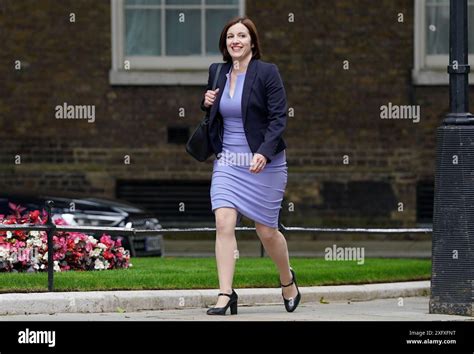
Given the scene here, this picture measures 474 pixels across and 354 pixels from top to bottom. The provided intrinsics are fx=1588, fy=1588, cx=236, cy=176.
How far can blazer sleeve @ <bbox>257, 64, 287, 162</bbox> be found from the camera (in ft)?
35.8

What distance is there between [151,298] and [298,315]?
1.21 meters

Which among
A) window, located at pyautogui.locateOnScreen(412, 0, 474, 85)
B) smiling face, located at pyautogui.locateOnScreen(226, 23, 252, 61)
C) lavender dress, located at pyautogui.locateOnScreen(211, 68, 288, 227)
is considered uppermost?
window, located at pyautogui.locateOnScreen(412, 0, 474, 85)

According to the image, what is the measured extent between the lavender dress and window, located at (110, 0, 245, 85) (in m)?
11.3

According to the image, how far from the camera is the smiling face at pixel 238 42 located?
11.1 metres

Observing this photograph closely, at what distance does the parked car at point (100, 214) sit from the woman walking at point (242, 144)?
16.6ft

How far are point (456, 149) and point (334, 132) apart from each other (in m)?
10.9

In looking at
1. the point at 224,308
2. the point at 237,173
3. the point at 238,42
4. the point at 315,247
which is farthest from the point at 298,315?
the point at 315,247

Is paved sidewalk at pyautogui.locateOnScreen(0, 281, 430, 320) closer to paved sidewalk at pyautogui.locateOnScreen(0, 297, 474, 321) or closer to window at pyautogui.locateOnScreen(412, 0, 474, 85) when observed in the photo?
paved sidewalk at pyautogui.locateOnScreen(0, 297, 474, 321)

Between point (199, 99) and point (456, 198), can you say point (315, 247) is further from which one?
point (456, 198)

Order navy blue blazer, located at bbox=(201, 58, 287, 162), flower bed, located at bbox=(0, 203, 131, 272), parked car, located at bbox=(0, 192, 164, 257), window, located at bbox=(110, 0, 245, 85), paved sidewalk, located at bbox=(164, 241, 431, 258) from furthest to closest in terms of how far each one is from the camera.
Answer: window, located at bbox=(110, 0, 245, 85)
paved sidewalk, located at bbox=(164, 241, 431, 258)
parked car, located at bbox=(0, 192, 164, 257)
flower bed, located at bbox=(0, 203, 131, 272)
navy blue blazer, located at bbox=(201, 58, 287, 162)

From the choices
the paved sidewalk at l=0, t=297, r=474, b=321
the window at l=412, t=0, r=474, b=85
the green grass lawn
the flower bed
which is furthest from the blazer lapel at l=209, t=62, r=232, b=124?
the window at l=412, t=0, r=474, b=85

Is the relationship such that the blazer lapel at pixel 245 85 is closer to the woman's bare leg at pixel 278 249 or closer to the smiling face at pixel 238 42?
the smiling face at pixel 238 42

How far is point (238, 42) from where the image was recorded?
11141mm
